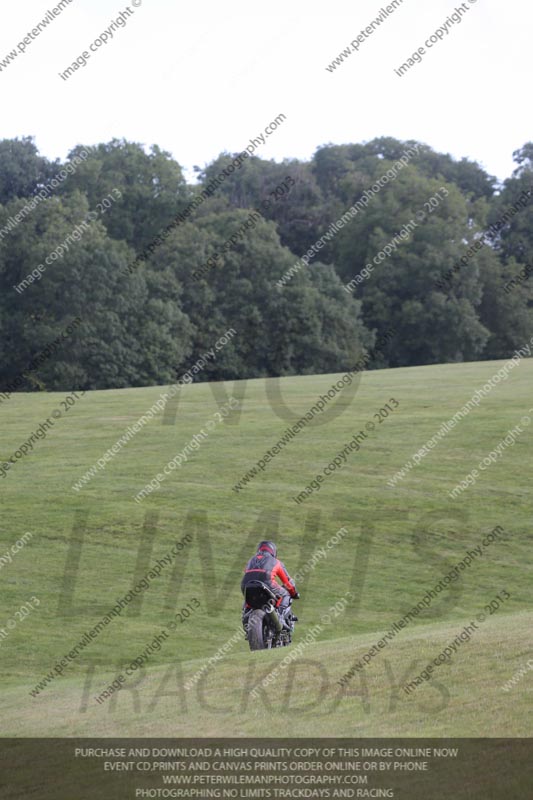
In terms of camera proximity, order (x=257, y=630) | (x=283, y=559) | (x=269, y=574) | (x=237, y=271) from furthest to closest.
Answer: (x=237, y=271), (x=283, y=559), (x=257, y=630), (x=269, y=574)

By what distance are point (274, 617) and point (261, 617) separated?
18cm

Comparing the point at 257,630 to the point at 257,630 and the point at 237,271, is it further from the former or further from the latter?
the point at 237,271

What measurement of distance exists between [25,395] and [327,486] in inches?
927

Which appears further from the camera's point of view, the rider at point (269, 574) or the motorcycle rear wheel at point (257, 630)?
the motorcycle rear wheel at point (257, 630)

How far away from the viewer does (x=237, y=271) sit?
79188 millimetres

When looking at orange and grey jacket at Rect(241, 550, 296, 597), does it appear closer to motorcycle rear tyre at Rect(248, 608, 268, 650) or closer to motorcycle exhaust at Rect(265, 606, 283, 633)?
motorcycle exhaust at Rect(265, 606, 283, 633)

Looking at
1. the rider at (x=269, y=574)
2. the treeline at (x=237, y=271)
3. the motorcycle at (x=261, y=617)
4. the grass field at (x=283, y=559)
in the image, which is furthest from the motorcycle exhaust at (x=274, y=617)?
the treeline at (x=237, y=271)

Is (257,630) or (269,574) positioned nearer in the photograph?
(269,574)

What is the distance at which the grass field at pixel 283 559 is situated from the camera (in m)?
10.5

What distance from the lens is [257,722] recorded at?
992cm

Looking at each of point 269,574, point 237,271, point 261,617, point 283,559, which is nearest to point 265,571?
point 269,574

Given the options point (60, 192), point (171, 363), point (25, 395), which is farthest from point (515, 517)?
point (60, 192)

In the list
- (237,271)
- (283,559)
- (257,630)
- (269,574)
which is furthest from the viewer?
(237,271)

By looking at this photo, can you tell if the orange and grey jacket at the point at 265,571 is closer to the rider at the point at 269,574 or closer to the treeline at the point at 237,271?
the rider at the point at 269,574
